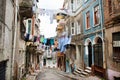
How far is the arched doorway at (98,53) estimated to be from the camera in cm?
1498

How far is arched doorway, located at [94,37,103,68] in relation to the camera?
590 inches

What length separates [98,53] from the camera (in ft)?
51.2

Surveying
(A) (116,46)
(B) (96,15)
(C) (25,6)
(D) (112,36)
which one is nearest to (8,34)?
(C) (25,6)

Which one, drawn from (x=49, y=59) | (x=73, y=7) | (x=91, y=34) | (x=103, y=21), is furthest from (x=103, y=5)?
(x=49, y=59)

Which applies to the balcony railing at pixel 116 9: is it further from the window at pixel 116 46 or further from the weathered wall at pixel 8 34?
the weathered wall at pixel 8 34

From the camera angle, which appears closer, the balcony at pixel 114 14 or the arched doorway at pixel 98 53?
the balcony at pixel 114 14

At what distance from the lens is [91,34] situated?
675 inches

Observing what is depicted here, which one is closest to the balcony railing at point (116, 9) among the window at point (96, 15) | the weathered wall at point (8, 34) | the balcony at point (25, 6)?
the window at point (96, 15)

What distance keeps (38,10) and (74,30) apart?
765 cm

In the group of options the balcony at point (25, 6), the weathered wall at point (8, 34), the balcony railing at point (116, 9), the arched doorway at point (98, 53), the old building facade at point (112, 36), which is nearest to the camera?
the weathered wall at point (8, 34)

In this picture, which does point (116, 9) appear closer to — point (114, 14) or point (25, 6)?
point (114, 14)

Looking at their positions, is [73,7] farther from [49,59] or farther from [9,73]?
[49,59]

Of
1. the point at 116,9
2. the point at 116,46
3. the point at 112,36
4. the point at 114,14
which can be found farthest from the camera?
the point at 112,36

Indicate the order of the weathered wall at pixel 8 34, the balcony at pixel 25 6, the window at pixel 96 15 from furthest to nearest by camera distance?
the window at pixel 96 15, the balcony at pixel 25 6, the weathered wall at pixel 8 34
